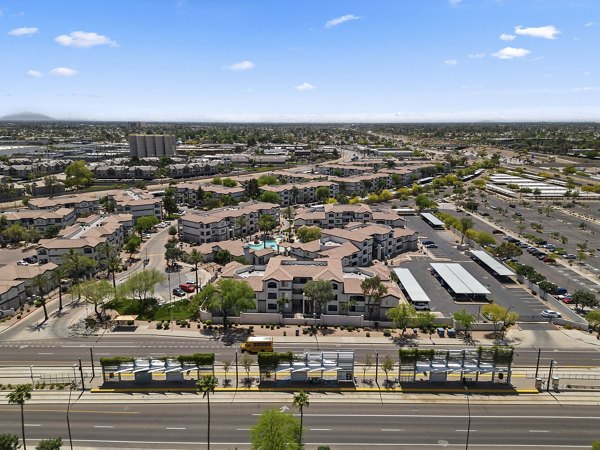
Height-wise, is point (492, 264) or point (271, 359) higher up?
point (271, 359)

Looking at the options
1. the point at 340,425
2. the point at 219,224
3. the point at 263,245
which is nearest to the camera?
the point at 340,425

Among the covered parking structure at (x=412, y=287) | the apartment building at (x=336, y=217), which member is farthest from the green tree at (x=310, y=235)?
the covered parking structure at (x=412, y=287)

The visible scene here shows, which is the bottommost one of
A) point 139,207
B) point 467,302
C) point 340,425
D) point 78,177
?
point 340,425

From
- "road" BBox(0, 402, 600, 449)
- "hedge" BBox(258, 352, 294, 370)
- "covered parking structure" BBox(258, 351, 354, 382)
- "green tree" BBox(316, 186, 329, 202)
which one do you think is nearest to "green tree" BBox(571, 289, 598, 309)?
"road" BBox(0, 402, 600, 449)

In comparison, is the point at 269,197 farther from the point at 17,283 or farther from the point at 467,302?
the point at 467,302

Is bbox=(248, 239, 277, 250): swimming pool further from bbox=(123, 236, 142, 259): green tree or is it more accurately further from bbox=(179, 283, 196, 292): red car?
bbox=(123, 236, 142, 259): green tree

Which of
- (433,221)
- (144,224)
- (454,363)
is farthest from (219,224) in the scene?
(454,363)

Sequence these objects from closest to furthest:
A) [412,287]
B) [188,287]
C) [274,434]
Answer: [274,434], [412,287], [188,287]
